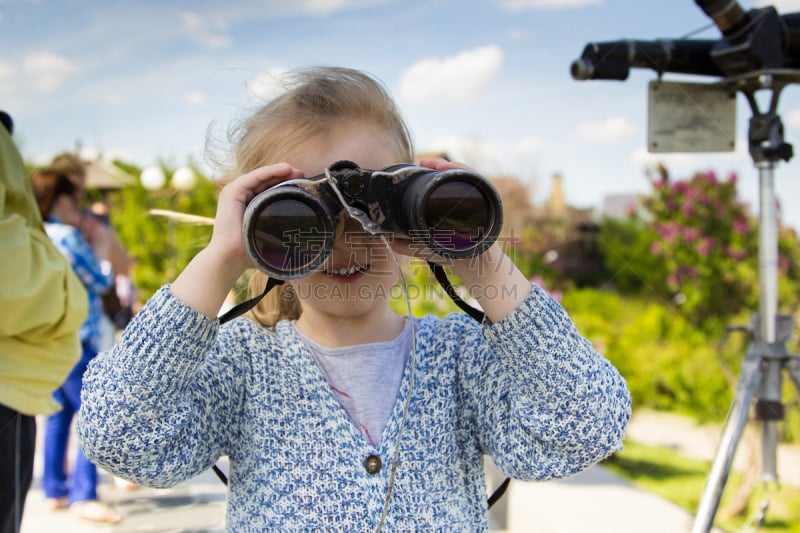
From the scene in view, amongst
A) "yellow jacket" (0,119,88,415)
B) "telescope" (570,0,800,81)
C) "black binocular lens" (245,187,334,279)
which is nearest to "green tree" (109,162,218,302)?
"yellow jacket" (0,119,88,415)

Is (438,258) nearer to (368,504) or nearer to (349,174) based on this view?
(349,174)

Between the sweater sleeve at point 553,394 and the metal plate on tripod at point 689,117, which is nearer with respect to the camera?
the sweater sleeve at point 553,394

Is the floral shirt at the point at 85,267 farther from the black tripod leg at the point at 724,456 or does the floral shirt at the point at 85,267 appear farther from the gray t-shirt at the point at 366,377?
the black tripod leg at the point at 724,456

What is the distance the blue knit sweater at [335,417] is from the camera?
2.43 feet

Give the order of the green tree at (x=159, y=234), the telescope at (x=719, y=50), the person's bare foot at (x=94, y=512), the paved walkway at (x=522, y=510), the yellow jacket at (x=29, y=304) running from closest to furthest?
the yellow jacket at (x=29, y=304) < the telescope at (x=719, y=50) < the paved walkway at (x=522, y=510) < the person's bare foot at (x=94, y=512) < the green tree at (x=159, y=234)

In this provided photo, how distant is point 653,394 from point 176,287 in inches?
155

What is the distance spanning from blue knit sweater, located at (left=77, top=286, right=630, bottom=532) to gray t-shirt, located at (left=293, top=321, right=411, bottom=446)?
0.09 ft

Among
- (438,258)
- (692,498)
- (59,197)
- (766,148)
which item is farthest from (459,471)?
(692,498)

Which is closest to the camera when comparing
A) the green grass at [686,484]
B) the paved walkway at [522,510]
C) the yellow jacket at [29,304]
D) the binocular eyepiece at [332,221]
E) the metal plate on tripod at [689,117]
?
the binocular eyepiece at [332,221]

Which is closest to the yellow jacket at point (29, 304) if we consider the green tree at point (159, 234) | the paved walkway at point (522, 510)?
the green tree at point (159, 234)

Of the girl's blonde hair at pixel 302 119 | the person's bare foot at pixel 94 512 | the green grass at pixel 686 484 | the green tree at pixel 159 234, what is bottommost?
the green grass at pixel 686 484

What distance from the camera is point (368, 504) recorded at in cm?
80

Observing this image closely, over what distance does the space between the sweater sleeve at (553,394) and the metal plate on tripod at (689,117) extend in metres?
0.90

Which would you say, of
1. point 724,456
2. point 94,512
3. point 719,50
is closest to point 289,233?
point 724,456
